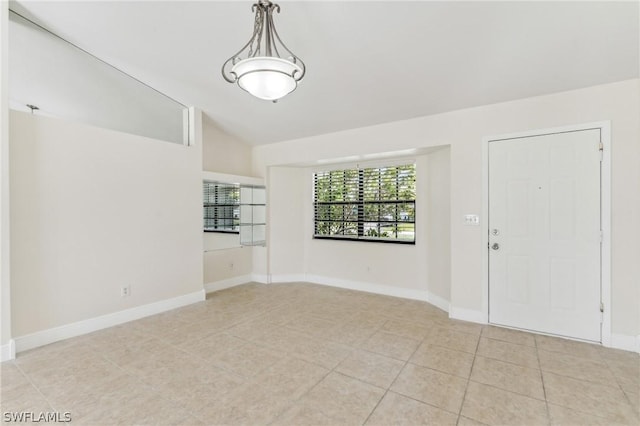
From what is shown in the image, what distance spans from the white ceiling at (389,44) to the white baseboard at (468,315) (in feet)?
8.39

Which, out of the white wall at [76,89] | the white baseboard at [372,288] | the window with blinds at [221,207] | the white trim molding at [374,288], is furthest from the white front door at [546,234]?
the white wall at [76,89]

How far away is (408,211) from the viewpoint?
4770mm

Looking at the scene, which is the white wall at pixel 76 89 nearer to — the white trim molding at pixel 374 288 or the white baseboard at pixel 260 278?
the white baseboard at pixel 260 278

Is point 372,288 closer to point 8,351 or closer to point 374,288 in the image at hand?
point 374,288

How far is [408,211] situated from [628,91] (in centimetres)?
274

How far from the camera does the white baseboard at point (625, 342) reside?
2.82 metres

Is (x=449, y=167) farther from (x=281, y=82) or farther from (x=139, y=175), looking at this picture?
(x=139, y=175)

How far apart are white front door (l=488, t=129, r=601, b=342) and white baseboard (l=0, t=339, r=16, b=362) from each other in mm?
5030

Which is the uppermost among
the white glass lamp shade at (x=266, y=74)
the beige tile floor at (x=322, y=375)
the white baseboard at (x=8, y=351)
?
the white glass lamp shade at (x=266, y=74)

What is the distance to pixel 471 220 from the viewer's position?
3.64m

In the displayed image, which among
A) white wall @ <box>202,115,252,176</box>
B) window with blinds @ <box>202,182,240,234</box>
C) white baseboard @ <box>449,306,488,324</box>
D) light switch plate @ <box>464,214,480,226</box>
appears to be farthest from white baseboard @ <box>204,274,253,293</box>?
light switch plate @ <box>464,214,480,226</box>

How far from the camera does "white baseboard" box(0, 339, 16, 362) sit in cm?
267

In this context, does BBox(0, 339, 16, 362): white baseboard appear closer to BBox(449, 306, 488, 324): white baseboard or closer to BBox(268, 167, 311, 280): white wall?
BBox(268, 167, 311, 280): white wall

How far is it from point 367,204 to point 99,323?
4115mm
